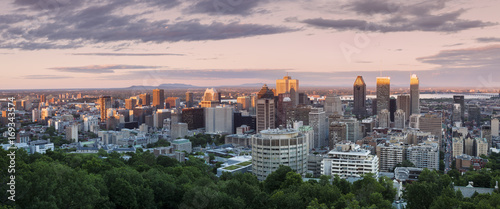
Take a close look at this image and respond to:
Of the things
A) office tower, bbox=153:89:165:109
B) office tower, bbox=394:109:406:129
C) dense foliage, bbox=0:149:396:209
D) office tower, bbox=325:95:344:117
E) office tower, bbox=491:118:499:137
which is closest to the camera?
dense foliage, bbox=0:149:396:209

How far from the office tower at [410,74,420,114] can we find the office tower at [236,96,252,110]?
654 inches

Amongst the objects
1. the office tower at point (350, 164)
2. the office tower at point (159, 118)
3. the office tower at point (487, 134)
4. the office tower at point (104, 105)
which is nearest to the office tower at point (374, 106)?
the office tower at point (487, 134)

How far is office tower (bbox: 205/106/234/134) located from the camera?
3603 cm

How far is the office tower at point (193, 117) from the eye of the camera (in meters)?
37.8

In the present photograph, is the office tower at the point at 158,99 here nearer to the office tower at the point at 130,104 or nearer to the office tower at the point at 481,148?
the office tower at the point at 130,104

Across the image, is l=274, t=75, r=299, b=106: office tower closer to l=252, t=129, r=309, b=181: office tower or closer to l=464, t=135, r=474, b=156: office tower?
l=464, t=135, r=474, b=156: office tower

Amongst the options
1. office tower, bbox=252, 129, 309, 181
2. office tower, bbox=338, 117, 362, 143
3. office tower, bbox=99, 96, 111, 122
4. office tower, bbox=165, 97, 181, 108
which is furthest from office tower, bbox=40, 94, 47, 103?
office tower, bbox=252, 129, 309, 181

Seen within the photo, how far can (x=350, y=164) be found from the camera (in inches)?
577

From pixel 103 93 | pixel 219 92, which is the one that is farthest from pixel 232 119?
pixel 103 93

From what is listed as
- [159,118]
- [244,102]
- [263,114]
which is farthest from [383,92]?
[159,118]

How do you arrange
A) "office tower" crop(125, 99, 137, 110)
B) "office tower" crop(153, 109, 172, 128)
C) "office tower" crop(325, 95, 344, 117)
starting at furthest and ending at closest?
"office tower" crop(125, 99, 137, 110) < "office tower" crop(325, 95, 344, 117) < "office tower" crop(153, 109, 172, 128)

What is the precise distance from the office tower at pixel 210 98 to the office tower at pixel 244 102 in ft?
9.16

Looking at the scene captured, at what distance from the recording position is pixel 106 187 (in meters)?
7.81

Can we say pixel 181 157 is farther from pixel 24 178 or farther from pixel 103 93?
pixel 103 93
